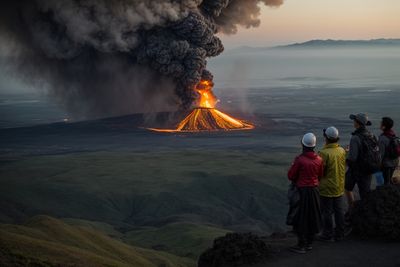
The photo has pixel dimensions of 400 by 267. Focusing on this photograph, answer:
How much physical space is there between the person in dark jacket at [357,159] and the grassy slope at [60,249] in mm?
7060

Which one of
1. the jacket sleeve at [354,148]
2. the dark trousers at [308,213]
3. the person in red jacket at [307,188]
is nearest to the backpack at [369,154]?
the jacket sleeve at [354,148]

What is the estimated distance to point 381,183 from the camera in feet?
62.4

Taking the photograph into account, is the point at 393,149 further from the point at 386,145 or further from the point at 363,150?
the point at 363,150

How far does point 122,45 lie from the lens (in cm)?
9475

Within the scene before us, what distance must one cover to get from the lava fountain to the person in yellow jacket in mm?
80591

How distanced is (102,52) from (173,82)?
12.6 meters

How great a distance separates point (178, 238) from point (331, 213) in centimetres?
2559

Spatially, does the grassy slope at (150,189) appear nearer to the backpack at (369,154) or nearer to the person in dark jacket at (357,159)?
the person in dark jacket at (357,159)

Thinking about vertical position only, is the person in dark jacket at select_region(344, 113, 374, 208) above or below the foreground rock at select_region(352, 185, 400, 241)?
above

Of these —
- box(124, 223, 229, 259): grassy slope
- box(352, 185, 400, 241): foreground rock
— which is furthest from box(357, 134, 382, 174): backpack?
box(124, 223, 229, 259): grassy slope

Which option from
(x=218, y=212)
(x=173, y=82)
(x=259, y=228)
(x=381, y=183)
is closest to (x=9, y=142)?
(x=173, y=82)

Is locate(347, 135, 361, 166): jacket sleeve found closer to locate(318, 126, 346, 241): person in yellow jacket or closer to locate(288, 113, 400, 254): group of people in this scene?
locate(288, 113, 400, 254): group of people

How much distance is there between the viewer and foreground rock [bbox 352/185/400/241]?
17062 mm

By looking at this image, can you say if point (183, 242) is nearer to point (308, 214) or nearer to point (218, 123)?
point (308, 214)
